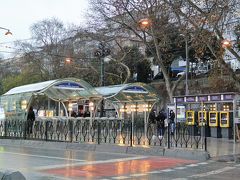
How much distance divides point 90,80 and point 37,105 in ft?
23.4

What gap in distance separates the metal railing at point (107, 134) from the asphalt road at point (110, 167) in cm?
246

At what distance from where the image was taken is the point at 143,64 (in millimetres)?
54938

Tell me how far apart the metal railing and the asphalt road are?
246cm

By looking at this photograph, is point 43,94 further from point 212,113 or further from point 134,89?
point 212,113

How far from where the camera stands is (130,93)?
33.4m

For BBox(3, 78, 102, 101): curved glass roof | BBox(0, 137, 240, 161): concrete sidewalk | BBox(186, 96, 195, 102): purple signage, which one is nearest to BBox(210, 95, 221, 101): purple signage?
BBox(186, 96, 195, 102): purple signage

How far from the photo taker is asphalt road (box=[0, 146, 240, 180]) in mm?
12125

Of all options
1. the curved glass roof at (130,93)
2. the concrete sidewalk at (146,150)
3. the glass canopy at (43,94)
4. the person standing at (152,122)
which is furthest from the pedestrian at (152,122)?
the glass canopy at (43,94)

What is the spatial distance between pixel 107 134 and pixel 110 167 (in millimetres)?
7652

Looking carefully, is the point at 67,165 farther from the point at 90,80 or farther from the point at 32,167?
the point at 90,80

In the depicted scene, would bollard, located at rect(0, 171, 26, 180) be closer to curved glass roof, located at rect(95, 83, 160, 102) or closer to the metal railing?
the metal railing

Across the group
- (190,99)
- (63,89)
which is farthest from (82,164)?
(63,89)

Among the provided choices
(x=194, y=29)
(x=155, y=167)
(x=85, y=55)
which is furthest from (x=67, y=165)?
(x=85, y=55)

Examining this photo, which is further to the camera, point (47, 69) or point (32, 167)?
point (47, 69)
